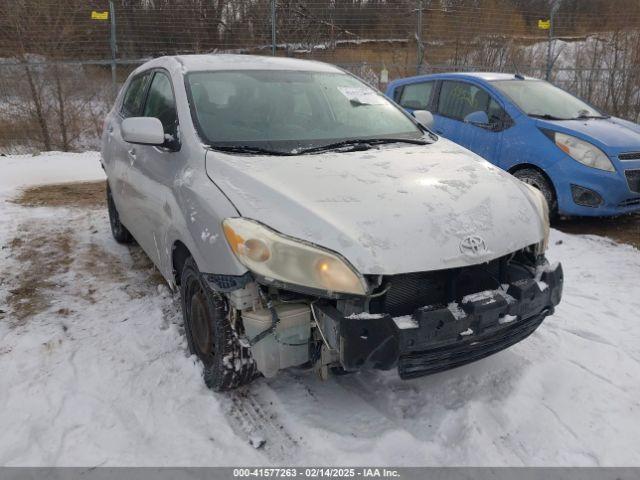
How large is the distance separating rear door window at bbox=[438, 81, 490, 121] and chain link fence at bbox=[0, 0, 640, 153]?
18.4 ft

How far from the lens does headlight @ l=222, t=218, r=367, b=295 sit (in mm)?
2088

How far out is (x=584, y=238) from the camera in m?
5.06

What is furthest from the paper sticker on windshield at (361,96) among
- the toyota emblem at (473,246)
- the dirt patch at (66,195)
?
the dirt patch at (66,195)

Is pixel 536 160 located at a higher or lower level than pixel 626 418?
higher

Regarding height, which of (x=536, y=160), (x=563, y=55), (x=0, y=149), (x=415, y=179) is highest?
(x=563, y=55)

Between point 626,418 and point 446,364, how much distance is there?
96 centimetres

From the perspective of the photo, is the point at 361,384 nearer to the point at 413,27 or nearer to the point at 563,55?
the point at 413,27

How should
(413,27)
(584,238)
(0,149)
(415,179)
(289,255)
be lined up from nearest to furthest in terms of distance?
(289,255), (415,179), (584,238), (0,149), (413,27)

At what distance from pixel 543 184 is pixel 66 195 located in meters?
6.11

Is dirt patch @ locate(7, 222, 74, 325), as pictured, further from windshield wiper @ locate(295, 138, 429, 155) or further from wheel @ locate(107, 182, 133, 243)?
windshield wiper @ locate(295, 138, 429, 155)

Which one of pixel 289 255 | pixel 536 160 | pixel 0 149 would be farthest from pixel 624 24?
pixel 0 149

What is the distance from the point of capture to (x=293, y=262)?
2.12m

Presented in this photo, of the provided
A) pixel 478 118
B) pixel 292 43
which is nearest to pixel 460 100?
pixel 478 118

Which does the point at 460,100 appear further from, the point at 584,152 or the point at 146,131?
the point at 146,131
